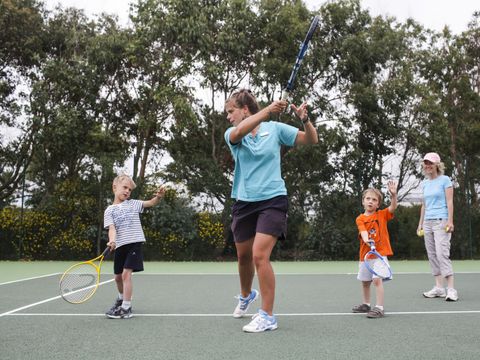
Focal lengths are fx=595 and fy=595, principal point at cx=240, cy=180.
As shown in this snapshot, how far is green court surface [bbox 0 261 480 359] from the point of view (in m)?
3.34

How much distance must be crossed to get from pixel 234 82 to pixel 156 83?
193 cm

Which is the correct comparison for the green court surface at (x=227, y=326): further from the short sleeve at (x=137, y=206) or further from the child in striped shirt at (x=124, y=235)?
the short sleeve at (x=137, y=206)

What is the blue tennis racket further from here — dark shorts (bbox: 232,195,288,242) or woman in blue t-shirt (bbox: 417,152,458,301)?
woman in blue t-shirt (bbox: 417,152,458,301)

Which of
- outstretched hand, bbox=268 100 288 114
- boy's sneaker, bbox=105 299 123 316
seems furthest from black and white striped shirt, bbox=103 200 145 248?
outstretched hand, bbox=268 100 288 114

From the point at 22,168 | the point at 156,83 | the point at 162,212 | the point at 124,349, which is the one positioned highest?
the point at 156,83

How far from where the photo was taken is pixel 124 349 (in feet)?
11.3

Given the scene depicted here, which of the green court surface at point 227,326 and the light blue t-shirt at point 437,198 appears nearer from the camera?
the green court surface at point 227,326

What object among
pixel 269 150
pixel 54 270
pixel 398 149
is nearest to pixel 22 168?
pixel 54 270

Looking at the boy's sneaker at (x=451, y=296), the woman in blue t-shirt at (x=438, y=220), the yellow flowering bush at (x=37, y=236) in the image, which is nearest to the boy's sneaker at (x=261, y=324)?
the boy's sneaker at (x=451, y=296)

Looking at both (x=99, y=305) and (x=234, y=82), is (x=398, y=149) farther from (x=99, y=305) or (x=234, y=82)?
(x=99, y=305)

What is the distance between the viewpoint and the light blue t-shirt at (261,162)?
414 centimetres

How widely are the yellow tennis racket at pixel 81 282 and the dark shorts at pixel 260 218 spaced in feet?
4.18

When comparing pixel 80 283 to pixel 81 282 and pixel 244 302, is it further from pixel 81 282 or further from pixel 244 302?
pixel 244 302

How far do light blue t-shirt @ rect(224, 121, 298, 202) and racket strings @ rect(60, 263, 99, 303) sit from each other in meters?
1.58
